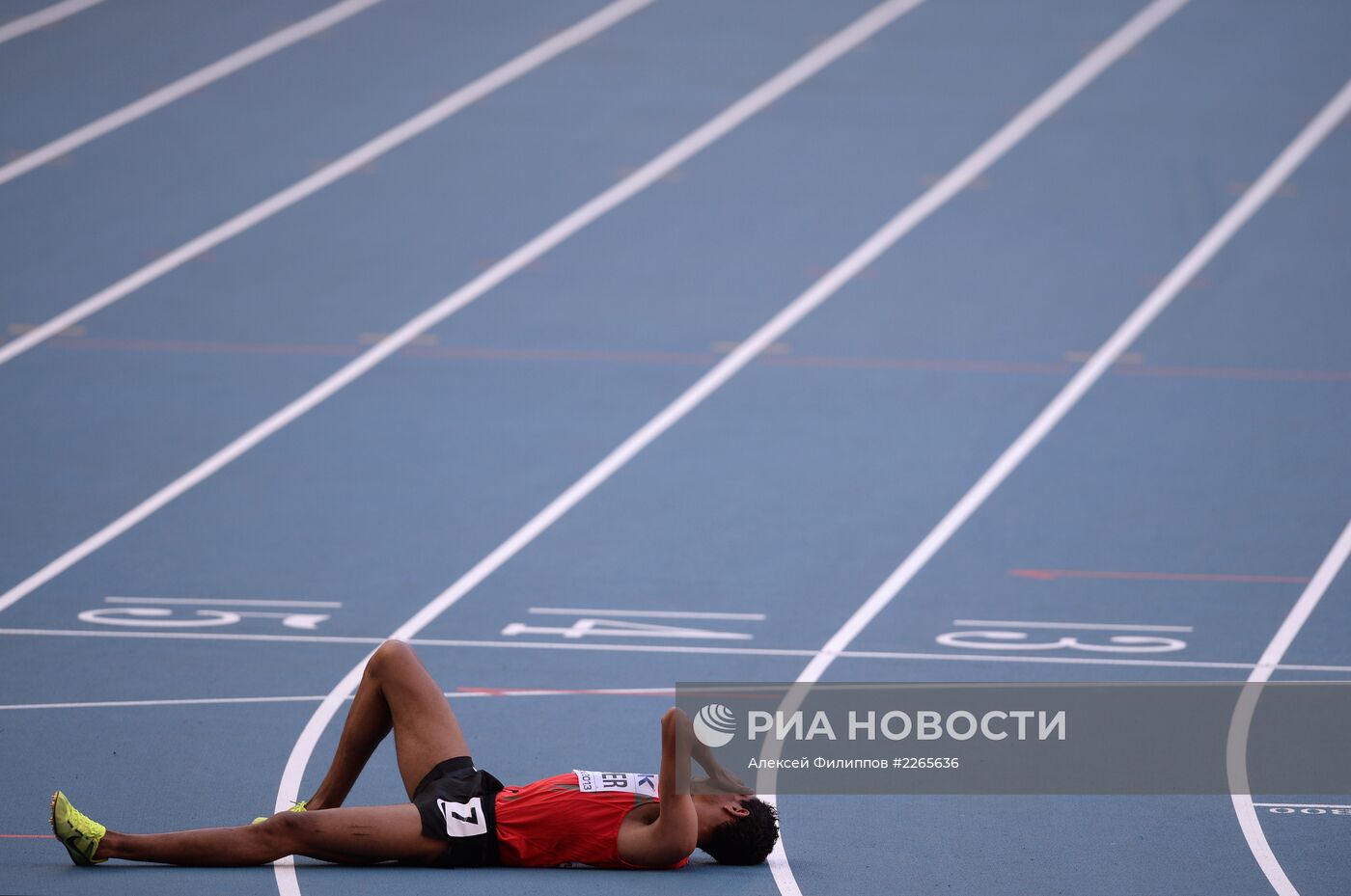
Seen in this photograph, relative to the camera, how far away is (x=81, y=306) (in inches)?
551

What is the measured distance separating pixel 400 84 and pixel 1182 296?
7298mm

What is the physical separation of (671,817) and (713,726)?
0.91 m

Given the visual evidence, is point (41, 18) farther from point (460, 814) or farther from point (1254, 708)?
point (460, 814)

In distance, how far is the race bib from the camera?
5.84 metres

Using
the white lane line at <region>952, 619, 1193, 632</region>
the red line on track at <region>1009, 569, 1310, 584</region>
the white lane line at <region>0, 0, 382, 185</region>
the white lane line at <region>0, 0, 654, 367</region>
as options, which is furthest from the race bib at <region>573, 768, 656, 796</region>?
the white lane line at <region>0, 0, 382, 185</region>

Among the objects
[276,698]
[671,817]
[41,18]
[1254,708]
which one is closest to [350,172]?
[41,18]

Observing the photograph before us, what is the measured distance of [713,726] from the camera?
21.6 ft

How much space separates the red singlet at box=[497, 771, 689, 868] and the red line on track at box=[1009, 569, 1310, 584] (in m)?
4.99

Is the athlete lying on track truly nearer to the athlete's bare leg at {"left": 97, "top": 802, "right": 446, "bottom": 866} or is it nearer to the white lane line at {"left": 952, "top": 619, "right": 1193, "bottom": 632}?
the athlete's bare leg at {"left": 97, "top": 802, "right": 446, "bottom": 866}

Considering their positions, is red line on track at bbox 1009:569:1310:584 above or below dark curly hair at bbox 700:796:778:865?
below

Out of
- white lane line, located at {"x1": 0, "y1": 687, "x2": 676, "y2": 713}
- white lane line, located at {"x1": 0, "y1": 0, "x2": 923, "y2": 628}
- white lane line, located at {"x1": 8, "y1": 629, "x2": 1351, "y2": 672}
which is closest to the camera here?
white lane line, located at {"x1": 0, "y1": 687, "x2": 676, "y2": 713}

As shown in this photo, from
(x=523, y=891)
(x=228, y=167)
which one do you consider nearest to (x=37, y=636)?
(x=523, y=891)

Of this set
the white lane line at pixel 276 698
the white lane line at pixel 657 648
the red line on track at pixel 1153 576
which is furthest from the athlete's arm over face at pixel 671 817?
the red line on track at pixel 1153 576

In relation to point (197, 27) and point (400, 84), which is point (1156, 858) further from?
point (197, 27)
